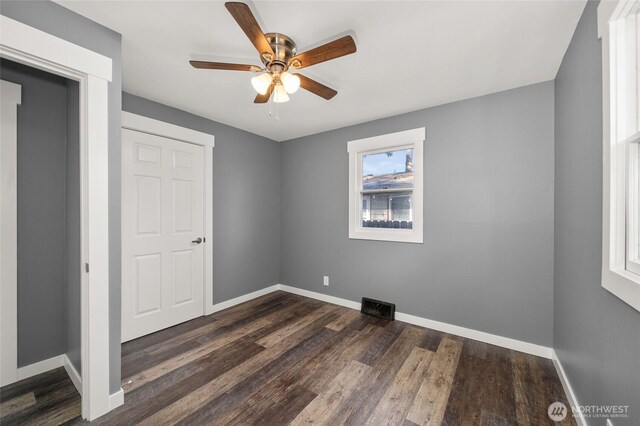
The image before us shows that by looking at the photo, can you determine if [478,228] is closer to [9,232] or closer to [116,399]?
[116,399]

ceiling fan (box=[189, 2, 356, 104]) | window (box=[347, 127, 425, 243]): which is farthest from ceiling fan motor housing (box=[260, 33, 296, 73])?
window (box=[347, 127, 425, 243])

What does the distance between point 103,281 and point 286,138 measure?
3.15 m

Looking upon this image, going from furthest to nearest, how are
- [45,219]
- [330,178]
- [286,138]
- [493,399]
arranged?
1. [286,138]
2. [330,178]
3. [45,219]
4. [493,399]

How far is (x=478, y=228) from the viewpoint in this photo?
259cm

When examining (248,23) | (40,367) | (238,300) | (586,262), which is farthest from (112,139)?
(586,262)

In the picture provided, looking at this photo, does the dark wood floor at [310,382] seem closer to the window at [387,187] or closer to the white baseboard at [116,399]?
the white baseboard at [116,399]

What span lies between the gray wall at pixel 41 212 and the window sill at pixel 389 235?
3.01 metres

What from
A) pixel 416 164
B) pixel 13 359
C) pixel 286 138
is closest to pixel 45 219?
pixel 13 359

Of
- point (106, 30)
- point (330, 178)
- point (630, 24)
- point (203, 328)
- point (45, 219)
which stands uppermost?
→ point (106, 30)

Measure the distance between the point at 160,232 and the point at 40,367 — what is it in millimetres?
1389

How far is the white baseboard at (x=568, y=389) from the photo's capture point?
1.52 metres

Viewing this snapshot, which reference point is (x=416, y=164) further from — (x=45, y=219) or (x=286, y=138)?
(x=45, y=219)

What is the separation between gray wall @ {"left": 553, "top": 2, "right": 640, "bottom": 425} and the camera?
42.0 inches

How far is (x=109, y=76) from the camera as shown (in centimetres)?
164
